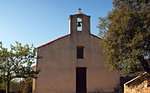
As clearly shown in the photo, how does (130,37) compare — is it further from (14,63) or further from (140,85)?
(14,63)

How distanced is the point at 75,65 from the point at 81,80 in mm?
1635

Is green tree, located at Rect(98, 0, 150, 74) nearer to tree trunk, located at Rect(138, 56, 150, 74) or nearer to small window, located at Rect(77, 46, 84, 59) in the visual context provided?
tree trunk, located at Rect(138, 56, 150, 74)

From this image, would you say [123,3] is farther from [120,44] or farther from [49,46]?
[49,46]

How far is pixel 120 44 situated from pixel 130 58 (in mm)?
1208

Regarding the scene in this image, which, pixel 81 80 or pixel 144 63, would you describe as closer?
pixel 144 63

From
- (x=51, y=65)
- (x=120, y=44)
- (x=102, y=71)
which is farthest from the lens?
(x=102, y=71)

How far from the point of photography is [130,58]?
10.0 m

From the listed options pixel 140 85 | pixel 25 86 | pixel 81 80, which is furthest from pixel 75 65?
pixel 140 85

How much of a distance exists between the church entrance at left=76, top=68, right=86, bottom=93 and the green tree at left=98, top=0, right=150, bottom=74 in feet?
15.9

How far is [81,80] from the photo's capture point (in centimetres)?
1598

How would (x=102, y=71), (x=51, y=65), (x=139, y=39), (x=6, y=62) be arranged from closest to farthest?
(x=139, y=39)
(x=6, y=62)
(x=51, y=65)
(x=102, y=71)

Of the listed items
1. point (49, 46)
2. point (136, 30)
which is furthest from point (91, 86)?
point (136, 30)

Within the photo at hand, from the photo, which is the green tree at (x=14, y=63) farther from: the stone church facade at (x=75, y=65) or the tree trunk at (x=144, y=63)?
the tree trunk at (x=144, y=63)

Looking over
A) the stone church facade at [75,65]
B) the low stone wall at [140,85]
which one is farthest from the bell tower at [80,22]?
the low stone wall at [140,85]
